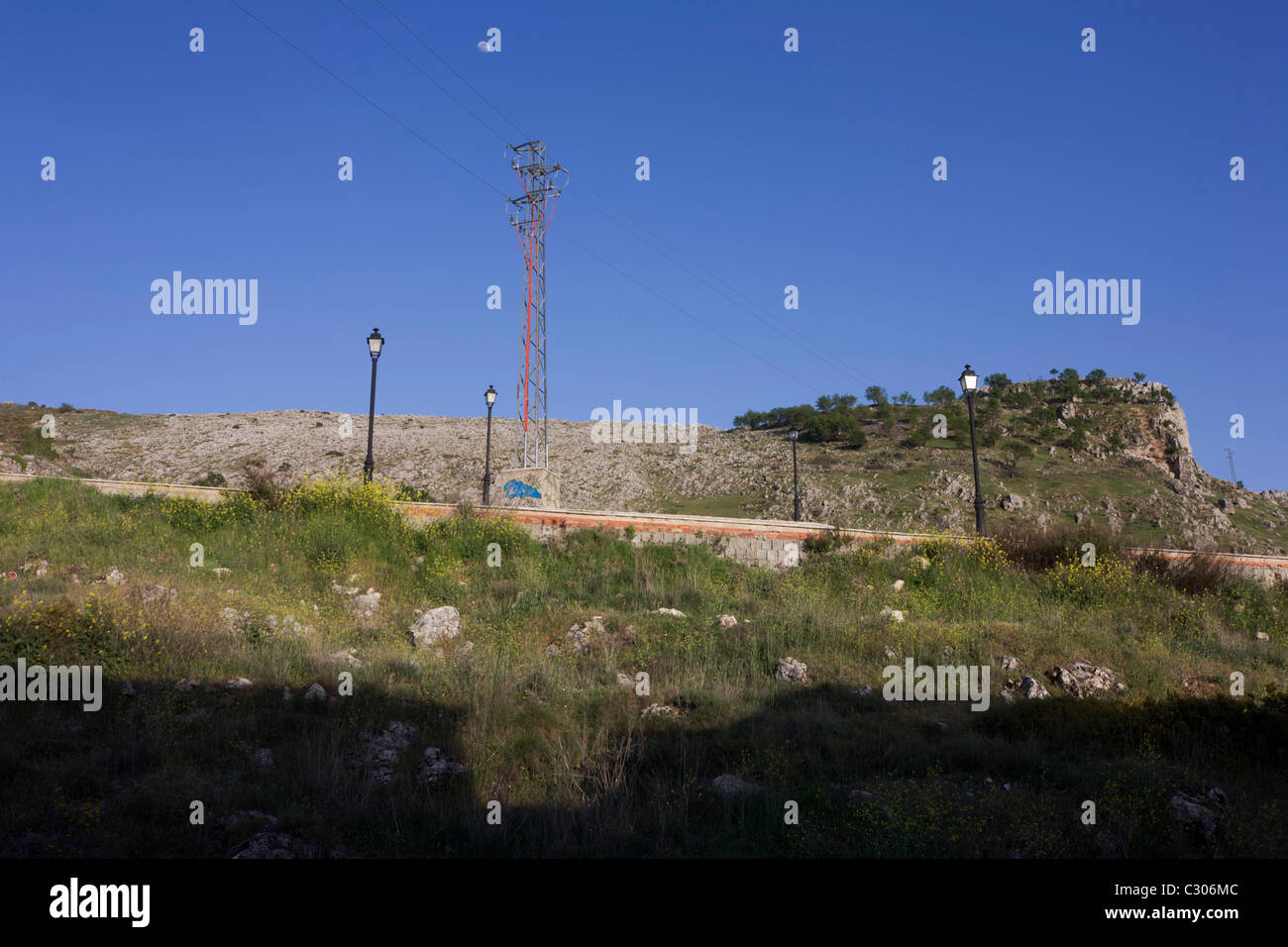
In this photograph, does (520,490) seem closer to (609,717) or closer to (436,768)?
(609,717)

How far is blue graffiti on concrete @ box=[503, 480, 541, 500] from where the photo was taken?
28562 mm

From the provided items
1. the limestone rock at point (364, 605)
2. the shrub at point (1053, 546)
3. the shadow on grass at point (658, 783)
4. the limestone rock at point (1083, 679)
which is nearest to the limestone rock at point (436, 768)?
the shadow on grass at point (658, 783)

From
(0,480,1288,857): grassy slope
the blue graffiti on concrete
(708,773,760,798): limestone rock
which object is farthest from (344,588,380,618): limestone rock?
the blue graffiti on concrete

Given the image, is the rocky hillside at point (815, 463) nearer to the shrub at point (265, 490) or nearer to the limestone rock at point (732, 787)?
the shrub at point (265, 490)

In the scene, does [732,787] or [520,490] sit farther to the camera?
[520,490]

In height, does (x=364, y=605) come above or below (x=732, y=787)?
above

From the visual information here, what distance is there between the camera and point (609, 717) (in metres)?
8.42

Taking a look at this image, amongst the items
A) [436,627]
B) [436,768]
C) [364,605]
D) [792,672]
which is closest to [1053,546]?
[792,672]

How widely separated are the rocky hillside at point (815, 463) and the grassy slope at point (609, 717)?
22936 millimetres

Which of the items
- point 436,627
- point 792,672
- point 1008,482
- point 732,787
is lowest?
point 732,787

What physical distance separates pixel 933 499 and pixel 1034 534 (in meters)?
25.9

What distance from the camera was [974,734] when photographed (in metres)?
8.33

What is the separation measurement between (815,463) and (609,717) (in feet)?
148

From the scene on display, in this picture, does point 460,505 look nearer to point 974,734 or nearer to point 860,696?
point 860,696
